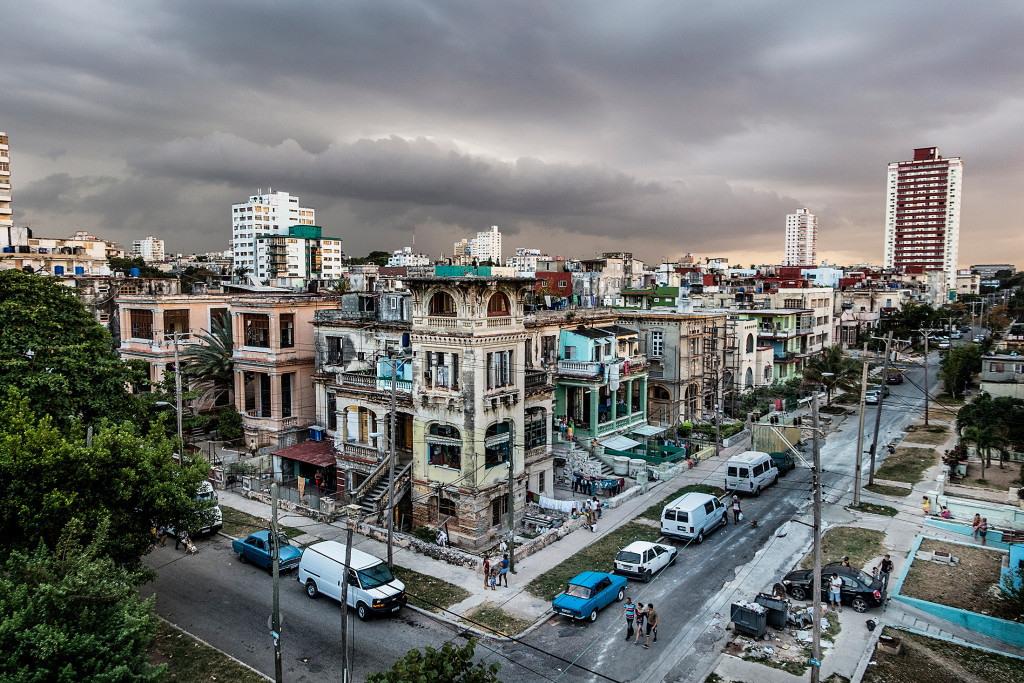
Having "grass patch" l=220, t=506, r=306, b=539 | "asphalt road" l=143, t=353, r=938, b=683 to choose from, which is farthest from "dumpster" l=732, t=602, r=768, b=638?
"grass patch" l=220, t=506, r=306, b=539

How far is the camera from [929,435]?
55281 mm

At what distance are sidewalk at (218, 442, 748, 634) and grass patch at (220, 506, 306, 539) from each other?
1.58 ft

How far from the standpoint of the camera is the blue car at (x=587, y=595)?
2535 cm

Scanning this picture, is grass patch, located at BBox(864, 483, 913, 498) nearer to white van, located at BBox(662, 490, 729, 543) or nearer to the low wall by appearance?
white van, located at BBox(662, 490, 729, 543)

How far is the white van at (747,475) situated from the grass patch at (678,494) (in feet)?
2.87

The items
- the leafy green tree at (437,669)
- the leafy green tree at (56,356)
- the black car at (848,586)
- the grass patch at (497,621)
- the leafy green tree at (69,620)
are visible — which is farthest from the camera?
the leafy green tree at (56,356)

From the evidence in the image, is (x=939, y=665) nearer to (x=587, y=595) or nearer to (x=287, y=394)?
(x=587, y=595)

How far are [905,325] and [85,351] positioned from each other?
342 feet

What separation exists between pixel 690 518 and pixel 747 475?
8960mm

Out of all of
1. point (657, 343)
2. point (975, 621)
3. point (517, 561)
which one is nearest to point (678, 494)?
point (517, 561)

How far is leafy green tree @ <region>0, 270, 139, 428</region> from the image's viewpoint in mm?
28422

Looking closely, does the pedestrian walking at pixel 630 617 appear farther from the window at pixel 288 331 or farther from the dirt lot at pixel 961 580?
the window at pixel 288 331

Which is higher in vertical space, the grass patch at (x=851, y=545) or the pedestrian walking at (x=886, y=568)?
the pedestrian walking at (x=886, y=568)

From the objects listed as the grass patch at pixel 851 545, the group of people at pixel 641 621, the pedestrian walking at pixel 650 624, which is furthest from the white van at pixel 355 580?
the grass patch at pixel 851 545
